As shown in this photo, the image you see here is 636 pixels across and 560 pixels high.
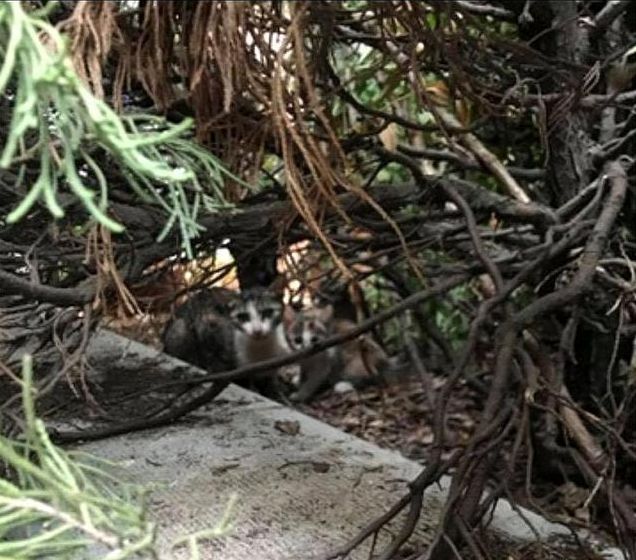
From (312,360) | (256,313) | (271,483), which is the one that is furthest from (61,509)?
(312,360)

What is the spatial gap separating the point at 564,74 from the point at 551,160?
49 centimetres

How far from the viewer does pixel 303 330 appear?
376 centimetres

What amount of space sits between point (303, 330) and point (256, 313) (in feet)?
1.06

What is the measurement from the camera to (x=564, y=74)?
1283 millimetres

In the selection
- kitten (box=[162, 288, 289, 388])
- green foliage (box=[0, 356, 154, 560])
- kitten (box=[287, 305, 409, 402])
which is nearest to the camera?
green foliage (box=[0, 356, 154, 560])

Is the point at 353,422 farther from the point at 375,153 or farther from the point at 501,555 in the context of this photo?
the point at 501,555

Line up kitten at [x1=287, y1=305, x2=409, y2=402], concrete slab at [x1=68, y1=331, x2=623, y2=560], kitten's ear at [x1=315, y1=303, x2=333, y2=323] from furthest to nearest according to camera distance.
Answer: kitten's ear at [x1=315, y1=303, x2=333, y2=323]
kitten at [x1=287, y1=305, x2=409, y2=402]
concrete slab at [x1=68, y1=331, x2=623, y2=560]

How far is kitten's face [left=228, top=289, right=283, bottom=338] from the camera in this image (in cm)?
350

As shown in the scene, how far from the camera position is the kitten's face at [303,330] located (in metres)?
3.72

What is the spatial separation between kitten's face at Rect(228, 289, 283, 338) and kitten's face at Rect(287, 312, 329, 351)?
19cm

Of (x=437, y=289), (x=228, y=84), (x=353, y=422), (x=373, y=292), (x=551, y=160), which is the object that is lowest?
(x=353, y=422)

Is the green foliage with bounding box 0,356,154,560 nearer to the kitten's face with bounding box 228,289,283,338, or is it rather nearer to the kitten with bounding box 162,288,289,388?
the kitten with bounding box 162,288,289,388

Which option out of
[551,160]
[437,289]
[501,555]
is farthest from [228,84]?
[551,160]

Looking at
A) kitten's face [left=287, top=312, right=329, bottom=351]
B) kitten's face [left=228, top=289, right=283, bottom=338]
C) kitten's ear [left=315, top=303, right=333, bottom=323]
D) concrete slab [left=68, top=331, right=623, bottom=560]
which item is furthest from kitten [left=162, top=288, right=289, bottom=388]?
concrete slab [left=68, top=331, right=623, bottom=560]
